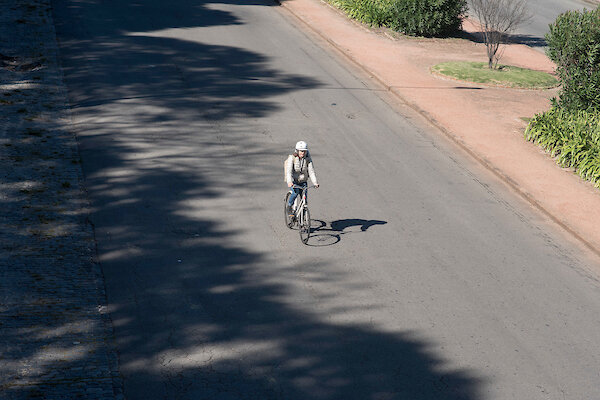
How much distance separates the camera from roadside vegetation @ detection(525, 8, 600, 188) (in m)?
16.4

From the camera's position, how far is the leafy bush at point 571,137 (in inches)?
622

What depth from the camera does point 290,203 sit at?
11859 millimetres

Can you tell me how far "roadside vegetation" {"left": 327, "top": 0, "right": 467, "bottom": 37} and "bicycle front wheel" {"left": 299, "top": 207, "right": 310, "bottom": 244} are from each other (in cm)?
1796

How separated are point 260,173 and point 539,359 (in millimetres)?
7165

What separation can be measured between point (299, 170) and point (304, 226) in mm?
976

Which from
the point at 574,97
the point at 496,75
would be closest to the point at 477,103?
the point at 574,97

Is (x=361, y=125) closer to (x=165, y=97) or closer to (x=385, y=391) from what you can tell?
(x=165, y=97)

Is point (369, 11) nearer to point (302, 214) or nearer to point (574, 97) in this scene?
point (574, 97)

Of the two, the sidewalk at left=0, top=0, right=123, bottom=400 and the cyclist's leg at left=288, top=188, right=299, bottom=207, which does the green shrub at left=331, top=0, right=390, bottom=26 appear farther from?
the cyclist's leg at left=288, top=188, right=299, bottom=207

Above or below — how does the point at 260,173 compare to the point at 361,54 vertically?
below

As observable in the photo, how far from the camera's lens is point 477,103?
2023cm

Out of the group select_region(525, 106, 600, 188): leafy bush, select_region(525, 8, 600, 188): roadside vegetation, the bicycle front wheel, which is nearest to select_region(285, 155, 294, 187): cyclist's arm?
the bicycle front wheel

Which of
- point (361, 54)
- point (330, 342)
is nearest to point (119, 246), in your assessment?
point (330, 342)

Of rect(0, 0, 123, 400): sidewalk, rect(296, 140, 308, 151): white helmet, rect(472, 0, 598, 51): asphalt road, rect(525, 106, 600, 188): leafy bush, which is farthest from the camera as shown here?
rect(472, 0, 598, 51): asphalt road
